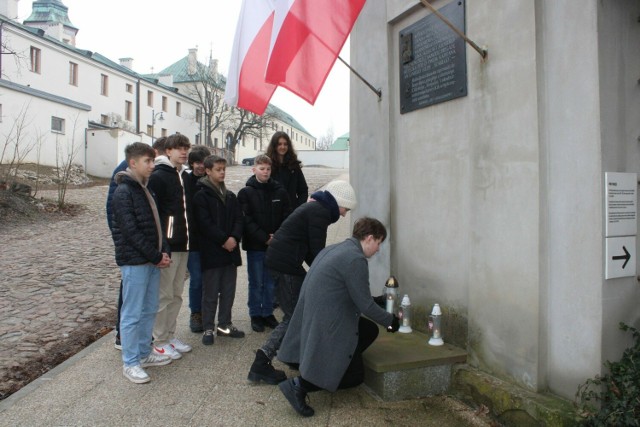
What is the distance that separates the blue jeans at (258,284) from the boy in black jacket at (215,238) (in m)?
0.31

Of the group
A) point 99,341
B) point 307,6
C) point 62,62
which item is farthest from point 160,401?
point 62,62

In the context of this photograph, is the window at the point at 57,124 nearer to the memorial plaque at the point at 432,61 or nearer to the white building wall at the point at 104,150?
the white building wall at the point at 104,150

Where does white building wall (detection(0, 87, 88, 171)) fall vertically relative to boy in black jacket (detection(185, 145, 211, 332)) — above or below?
above

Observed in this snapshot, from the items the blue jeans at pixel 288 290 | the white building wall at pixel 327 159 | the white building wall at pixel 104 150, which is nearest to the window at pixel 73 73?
the white building wall at pixel 104 150

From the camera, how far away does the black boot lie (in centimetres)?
409

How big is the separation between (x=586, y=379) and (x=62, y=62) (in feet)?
140

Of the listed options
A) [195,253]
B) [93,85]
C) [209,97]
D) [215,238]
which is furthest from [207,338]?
[209,97]

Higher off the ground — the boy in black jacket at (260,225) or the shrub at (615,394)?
the boy in black jacket at (260,225)

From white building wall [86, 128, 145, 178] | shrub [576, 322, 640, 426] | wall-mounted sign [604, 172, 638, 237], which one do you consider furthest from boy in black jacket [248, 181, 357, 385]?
white building wall [86, 128, 145, 178]

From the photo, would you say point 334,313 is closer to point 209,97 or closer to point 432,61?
point 432,61

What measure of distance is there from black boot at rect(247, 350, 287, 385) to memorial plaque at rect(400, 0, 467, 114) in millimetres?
2587

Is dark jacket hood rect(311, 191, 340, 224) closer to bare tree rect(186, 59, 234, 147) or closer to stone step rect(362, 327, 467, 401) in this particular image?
stone step rect(362, 327, 467, 401)

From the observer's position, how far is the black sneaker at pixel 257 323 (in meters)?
5.43

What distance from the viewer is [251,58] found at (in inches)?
199
